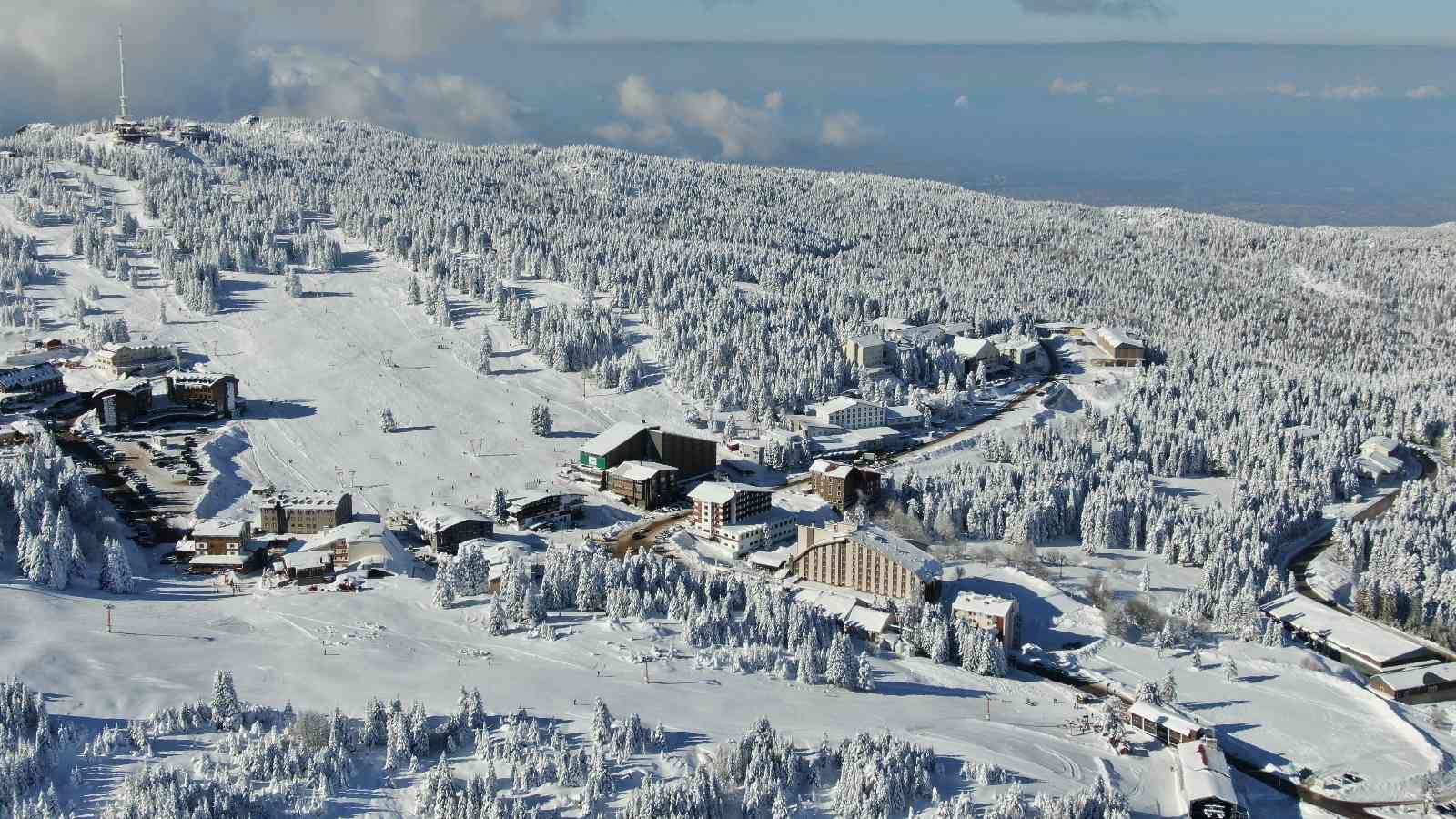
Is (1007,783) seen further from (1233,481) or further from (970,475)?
(1233,481)

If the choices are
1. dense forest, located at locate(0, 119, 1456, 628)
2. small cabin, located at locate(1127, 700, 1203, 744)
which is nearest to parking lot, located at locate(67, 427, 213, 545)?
dense forest, located at locate(0, 119, 1456, 628)

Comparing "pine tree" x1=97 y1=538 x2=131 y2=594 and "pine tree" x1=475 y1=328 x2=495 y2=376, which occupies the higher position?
"pine tree" x1=475 y1=328 x2=495 y2=376

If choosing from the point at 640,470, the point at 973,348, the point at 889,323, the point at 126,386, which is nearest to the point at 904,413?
the point at 973,348

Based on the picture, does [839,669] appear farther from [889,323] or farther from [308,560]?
[889,323]

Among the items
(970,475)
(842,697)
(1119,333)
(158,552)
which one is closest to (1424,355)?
(1119,333)

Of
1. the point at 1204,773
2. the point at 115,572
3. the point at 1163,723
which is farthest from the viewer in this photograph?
the point at 115,572

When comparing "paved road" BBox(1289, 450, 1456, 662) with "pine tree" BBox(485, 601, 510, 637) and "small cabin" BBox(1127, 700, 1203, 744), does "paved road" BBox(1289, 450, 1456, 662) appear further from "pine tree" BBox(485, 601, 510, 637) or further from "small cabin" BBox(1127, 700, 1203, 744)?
"pine tree" BBox(485, 601, 510, 637)
